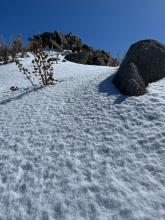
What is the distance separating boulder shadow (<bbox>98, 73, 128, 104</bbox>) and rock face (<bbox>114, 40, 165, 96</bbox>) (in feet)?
0.35

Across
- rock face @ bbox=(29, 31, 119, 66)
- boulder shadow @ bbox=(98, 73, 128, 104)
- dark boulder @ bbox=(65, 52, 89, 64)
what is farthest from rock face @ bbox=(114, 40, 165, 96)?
rock face @ bbox=(29, 31, 119, 66)

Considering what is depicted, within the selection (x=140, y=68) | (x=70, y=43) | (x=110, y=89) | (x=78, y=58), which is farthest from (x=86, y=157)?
(x=70, y=43)

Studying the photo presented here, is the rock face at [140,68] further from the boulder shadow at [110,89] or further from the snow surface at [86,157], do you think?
the snow surface at [86,157]

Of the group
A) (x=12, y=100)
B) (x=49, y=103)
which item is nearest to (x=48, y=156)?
(x=49, y=103)

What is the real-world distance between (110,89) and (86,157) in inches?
102

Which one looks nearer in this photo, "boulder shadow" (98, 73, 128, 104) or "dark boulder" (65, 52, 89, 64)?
"boulder shadow" (98, 73, 128, 104)

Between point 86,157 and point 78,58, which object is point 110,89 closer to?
point 86,157

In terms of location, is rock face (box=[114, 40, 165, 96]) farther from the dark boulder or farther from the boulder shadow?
the dark boulder

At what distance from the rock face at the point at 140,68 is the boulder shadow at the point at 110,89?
4.3 inches

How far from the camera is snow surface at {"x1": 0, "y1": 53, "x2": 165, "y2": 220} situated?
356cm

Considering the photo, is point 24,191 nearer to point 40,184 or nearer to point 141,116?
point 40,184

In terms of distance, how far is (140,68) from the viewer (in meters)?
7.03

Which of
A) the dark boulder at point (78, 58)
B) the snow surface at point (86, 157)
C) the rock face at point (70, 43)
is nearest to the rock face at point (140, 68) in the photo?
the snow surface at point (86, 157)

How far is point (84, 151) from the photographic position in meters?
4.65
